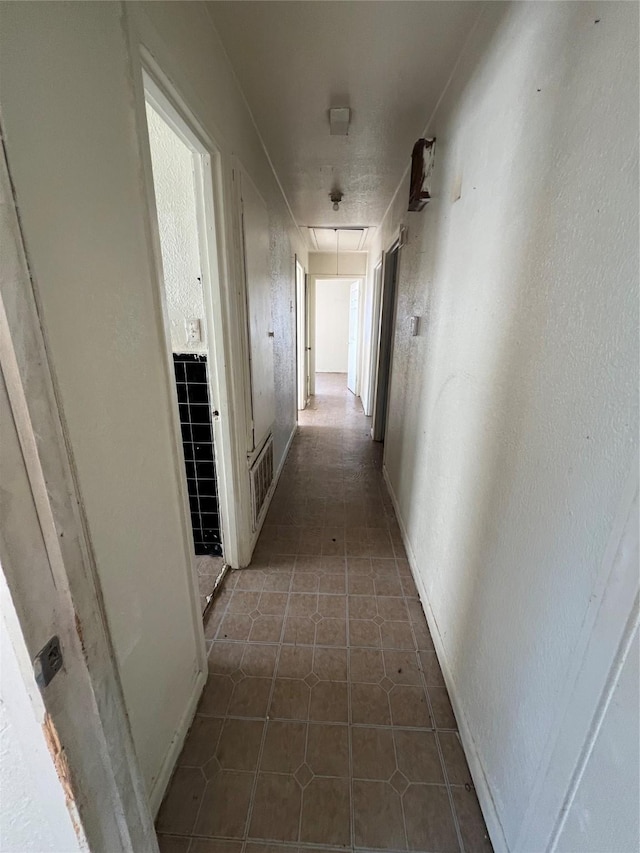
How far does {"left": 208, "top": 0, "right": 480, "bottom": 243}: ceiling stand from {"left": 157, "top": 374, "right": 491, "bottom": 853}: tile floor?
7.86 feet

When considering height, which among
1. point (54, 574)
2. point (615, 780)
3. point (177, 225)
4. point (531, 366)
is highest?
point (177, 225)

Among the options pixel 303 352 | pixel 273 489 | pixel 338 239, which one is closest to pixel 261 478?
pixel 273 489

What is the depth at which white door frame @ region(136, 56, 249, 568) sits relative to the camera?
3.27 ft

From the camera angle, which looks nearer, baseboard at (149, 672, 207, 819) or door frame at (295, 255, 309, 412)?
baseboard at (149, 672, 207, 819)

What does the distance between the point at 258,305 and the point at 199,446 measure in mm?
959

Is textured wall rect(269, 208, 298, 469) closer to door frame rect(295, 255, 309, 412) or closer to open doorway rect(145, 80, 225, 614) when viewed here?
open doorway rect(145, 80, 225, 614)

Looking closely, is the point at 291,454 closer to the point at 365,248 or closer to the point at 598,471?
the point at 598,471

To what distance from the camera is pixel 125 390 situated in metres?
0.85

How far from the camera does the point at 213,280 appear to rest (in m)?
1.58

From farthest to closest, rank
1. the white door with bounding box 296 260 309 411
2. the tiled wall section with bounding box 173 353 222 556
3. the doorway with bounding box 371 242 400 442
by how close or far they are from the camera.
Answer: the white door with bounding box 296 260 309 411, the doorway with bounding box 371 242 400 442, the tiled wall section with bounding box 173 353 222 556

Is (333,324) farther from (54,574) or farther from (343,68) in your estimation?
(54,574)

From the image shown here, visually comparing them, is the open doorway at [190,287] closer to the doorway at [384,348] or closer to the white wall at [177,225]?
the white wall at [177,225]

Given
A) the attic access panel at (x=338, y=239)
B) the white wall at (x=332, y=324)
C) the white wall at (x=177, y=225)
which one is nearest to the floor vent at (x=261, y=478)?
the white wall at (x=177, y=225)

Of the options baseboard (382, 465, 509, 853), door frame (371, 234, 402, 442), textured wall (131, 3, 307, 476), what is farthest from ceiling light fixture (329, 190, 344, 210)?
baseboard (382, 465, 509, 853)
